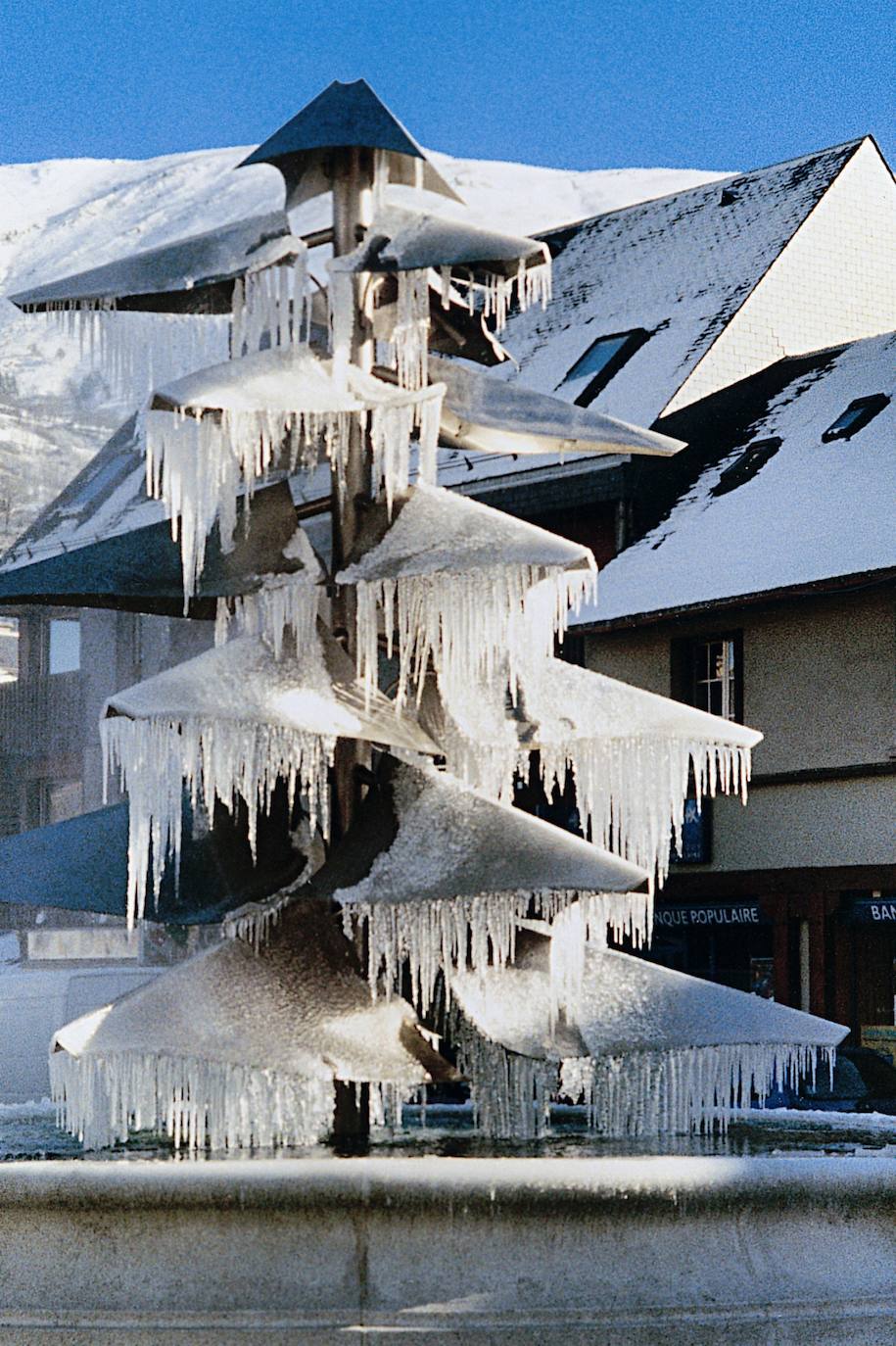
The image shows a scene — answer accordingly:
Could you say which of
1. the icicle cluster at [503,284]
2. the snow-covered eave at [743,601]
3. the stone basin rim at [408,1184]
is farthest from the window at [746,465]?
the stone basin rim at [408,1184]

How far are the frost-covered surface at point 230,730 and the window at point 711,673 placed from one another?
17.4m

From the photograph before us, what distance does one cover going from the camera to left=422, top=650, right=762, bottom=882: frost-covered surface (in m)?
9.37

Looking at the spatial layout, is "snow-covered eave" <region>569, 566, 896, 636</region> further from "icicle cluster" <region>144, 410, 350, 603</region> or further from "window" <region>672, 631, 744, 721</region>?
"icicle cluster" <region>144, 410, 350, 603</region>

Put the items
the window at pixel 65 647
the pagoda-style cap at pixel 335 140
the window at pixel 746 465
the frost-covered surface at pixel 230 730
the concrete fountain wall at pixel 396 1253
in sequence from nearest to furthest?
the concrete fountain wall at pixel 396 1253 → the frost-covered surface at pixel 230 730 → the pagoda-style cap at pixel 335 140 → the window at pixel 746 465 → the window at pixel 65 647

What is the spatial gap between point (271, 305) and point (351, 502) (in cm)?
100

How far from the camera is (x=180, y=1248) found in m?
7.16

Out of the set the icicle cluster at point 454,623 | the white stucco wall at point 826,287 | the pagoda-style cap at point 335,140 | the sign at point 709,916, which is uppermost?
the white stucco wall at point 826,287

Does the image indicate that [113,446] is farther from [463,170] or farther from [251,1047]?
[463,170]

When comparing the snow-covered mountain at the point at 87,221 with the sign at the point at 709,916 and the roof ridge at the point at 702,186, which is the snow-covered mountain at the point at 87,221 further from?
the sign at the point at 709,916

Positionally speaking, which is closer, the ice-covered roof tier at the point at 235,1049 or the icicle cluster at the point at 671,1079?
the ice-covered roof tier at the point at 235,1049

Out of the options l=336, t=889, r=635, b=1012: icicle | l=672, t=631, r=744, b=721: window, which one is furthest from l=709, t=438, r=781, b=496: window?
l=336, t=889, r=635, b=1012: icicle

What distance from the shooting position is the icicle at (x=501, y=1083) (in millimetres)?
9102

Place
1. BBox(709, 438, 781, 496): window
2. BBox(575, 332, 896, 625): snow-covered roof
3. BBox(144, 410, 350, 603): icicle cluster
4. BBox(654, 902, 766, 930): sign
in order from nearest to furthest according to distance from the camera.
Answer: BBox(144, 410, 350, 603): icicle cluster → BBox(575, 332, 896, 625): snow-covered roof → BBox(654, 902, 766, 930): sign → BBox(709, 438, 781, 496): window

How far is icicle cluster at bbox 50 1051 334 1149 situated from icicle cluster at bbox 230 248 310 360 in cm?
324
